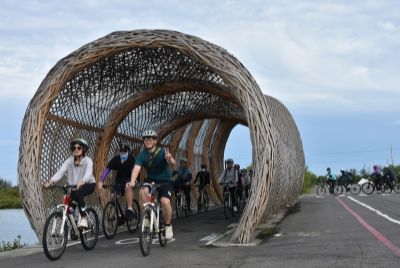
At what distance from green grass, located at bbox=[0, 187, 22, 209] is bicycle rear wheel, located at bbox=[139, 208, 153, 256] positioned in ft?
82.5

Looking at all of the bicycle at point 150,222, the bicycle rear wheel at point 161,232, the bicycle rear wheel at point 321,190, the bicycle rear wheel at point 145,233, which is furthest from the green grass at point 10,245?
the bicycle rear wheel at point 321,190

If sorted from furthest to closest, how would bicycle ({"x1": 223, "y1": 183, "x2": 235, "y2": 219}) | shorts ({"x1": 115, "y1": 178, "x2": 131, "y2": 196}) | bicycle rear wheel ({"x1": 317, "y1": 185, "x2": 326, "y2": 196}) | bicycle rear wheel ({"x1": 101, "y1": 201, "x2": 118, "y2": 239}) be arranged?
bicycle rear wheel ({"x1": 317, "y1": 185, "x2": 326, "y2": 196}) < bicycle ({"x1": 223, "y1": 183, "x2": 235, "y2": 219}) < shorts ({"x1": 115, "y1": 178, "x2": 131, "y2": 196}) < bicycle rear wheel ({"x1": 101, "y1": 201, "x2": 118, "y2": 239})

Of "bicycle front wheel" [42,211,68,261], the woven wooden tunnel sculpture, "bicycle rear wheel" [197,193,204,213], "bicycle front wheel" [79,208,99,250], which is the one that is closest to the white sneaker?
"bicycle front wheel" [79,208,99,250]

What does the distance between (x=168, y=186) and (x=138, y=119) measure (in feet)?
23.8

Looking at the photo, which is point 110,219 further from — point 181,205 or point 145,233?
point 181,205

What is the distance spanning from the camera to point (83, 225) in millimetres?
9000

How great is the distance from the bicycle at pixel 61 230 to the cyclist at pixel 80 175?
0.12 meters

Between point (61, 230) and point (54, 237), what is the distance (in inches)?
5.1

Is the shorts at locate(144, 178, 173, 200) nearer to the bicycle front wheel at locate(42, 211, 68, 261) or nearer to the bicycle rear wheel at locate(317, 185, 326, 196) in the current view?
the bicycle front wheel at locate(42, 211, 68, 261)

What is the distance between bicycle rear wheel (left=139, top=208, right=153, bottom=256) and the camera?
8.18m

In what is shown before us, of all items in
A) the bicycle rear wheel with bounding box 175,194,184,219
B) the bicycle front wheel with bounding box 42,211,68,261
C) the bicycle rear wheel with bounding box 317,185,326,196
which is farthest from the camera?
the bicycle rear wheel with bounding box 317,185,326,196

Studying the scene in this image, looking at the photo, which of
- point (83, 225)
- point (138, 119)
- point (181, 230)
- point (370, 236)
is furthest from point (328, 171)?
point (83, 225)

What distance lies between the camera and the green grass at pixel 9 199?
3312 centimetres

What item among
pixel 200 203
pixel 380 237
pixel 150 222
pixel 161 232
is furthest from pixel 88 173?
pixel 200 203
